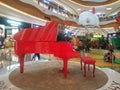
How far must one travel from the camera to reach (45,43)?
402 cm

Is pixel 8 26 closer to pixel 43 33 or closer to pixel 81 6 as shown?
pixel 43 33

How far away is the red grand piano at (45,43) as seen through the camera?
4004mm

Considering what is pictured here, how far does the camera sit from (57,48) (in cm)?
401

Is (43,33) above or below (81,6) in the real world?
below

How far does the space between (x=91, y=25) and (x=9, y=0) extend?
5.76m

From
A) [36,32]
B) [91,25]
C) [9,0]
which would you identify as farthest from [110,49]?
[9,0]

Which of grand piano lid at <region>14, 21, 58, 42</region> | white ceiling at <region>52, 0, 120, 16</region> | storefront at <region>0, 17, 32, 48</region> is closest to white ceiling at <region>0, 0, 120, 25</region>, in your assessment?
white ceiling at <region>52, 0, 120, 16</region>

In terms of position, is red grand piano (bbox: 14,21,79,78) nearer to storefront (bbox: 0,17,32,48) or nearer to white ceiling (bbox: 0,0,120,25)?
white ceiling (bbox: 0,0,120,25)

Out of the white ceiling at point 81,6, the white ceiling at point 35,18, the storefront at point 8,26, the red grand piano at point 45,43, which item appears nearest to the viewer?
the red grand piano at point 45,43

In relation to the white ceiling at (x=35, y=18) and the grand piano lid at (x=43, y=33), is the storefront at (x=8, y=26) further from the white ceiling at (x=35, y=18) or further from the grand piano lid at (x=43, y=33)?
the grand piano lid at (x=43, y=33)

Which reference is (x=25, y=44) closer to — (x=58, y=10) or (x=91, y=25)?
(x=91, y=25)

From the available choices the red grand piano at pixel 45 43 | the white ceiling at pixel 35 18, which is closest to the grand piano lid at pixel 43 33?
the red grand piano at pixel 45 43

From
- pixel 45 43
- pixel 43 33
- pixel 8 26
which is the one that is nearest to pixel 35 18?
pixel 8 26

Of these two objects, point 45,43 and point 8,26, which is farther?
point 8,26
